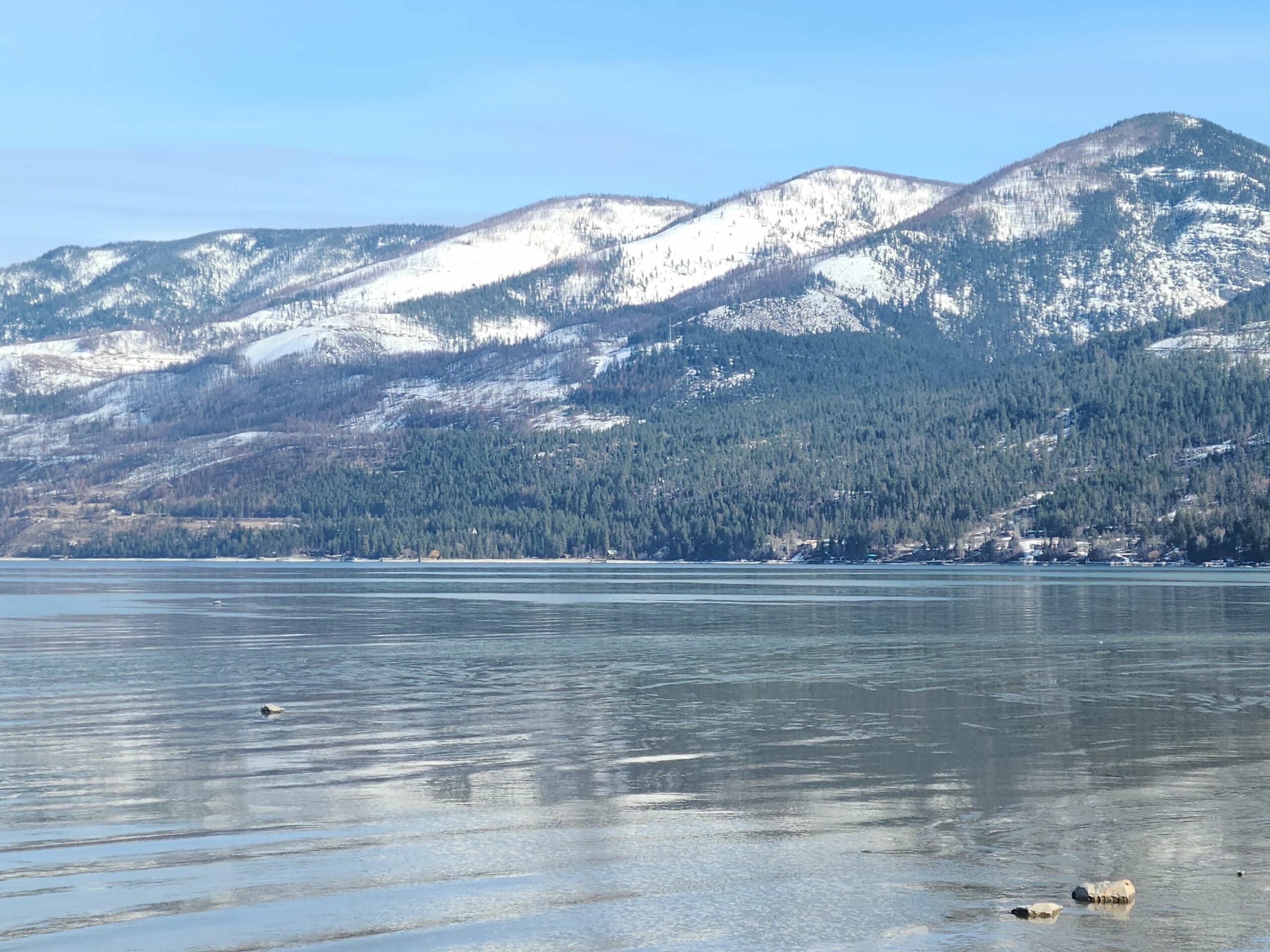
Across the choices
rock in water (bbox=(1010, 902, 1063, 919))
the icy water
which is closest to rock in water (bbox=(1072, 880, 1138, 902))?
the icy water

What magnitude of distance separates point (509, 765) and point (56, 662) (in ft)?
155

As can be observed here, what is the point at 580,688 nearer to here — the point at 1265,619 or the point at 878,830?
the point at 878,830

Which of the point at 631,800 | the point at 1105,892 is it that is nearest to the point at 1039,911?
the point at 1105,892

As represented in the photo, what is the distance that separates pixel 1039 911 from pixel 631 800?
14863 mm

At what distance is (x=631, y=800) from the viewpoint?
4344 centimetres

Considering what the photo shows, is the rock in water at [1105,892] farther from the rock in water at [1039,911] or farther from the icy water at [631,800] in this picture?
the rock in water at [1039,911]

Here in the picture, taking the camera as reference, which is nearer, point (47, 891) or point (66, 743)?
point (47, 891)

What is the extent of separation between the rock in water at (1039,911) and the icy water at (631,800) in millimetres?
386

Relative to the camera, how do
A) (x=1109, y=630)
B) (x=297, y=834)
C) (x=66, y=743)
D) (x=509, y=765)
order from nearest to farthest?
(x=297, y=834) < (x=509, y=765) < (x=66, y=743) < (x=1109, y=630)

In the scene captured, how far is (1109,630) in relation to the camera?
116062 millimetres

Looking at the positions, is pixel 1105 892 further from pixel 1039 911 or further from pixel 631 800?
pixel 631 800

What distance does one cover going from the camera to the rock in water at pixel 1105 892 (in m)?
31.7

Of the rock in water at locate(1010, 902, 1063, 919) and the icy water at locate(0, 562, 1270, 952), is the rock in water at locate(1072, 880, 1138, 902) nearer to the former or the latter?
the icy water at locate(0, 562, 1270, 952)

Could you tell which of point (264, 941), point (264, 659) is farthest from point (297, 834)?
point (264, 659)
